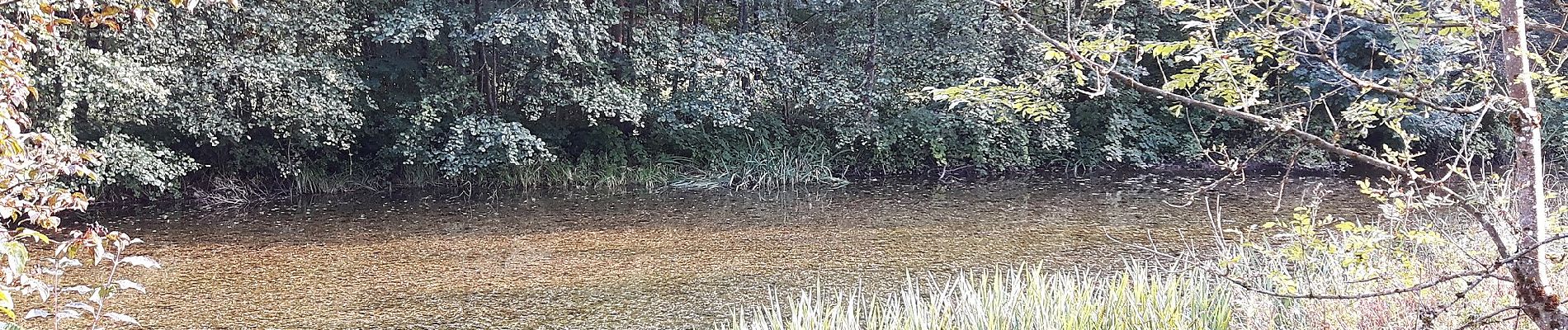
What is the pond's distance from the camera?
178 inches

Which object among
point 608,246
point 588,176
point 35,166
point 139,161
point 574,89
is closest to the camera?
point 35,166

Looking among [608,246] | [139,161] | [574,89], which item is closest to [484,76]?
[574,89]

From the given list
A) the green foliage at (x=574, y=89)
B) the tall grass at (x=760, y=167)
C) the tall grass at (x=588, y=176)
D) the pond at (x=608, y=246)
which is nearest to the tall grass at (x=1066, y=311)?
the pond at (x=608, y=246)

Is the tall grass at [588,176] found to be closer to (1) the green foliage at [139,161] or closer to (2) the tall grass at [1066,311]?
(1) the green foliage at [139,161]

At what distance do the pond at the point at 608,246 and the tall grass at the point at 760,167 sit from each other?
1.75ft

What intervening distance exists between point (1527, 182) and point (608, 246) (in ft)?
16.7

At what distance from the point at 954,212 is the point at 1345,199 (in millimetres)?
2804

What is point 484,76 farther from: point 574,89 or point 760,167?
point 760,167

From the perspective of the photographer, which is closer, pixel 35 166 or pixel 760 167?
pixel 35 166

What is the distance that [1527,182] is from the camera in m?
1.65

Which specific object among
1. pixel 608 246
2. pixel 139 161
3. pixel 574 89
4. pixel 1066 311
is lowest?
pixel 608 246

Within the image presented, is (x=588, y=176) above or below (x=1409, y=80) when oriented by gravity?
below

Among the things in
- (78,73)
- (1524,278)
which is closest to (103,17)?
(1524,278)

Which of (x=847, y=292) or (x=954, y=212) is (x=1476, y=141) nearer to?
(x=954, y=212)
